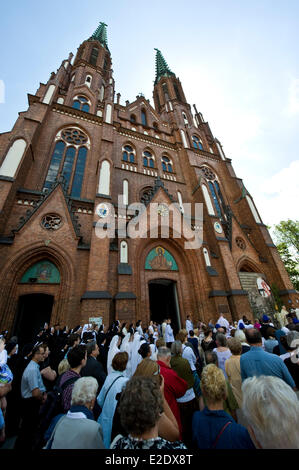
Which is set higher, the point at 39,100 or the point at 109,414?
the point at 39,100

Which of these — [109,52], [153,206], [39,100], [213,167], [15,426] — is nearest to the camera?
[15,426]

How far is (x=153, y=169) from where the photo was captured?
1789cm

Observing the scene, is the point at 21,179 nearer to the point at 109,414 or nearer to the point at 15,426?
the point at 15,426

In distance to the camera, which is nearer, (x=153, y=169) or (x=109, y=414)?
(x=109, y=414)

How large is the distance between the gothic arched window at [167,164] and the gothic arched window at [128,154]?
3.39 m

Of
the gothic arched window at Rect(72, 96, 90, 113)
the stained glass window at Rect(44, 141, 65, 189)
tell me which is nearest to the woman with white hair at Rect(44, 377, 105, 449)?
the stained glass window at Rect(44, 141, 65, 189)

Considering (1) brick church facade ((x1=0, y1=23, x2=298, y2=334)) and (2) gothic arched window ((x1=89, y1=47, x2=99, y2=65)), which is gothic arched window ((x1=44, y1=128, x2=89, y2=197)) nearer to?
(1) brick church facade ((x1=0, y1=23, x2=298, y2=334))

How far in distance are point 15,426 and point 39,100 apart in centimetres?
1995

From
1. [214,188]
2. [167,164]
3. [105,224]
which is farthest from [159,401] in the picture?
[214,188]

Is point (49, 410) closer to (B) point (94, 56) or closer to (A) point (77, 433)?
(A) point (77, 433)

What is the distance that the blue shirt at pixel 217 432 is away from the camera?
135 centimetres

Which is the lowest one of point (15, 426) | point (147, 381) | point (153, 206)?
point (15, 426)

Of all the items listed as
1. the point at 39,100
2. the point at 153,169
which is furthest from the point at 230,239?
the point at 39,100

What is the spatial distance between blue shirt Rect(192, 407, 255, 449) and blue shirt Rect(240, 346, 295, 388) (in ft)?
3.59
